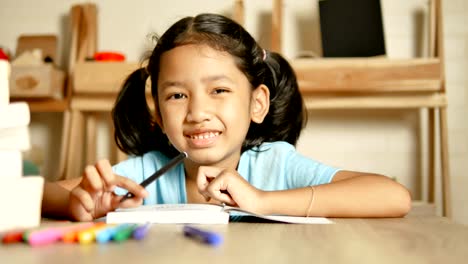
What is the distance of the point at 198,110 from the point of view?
3.28 feet

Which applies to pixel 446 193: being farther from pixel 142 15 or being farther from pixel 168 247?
pixel 168 247

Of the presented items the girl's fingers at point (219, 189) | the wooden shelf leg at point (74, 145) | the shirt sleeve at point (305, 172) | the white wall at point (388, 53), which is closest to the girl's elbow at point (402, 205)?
the shirt sleeve at point (305, 172)

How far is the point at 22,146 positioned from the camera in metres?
0.60

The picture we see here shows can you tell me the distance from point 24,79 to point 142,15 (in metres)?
0.62

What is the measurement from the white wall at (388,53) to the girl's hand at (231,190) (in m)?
1.69

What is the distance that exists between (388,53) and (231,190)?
1870 mm

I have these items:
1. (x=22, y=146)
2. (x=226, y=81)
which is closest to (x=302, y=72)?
(x=226, y=81)

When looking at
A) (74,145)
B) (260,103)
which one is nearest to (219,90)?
(260,103)

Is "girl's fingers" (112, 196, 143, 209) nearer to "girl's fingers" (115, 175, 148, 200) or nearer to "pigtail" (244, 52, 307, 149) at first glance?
"girl's fingers" (115, 175, 148, 200)

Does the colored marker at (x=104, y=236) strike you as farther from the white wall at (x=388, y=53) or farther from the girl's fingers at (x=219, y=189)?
the white wall at (x=388, y=53)

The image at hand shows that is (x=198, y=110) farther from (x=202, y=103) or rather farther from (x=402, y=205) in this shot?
(x=402, y=205)

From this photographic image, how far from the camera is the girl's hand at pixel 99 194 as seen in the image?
0.75 metres

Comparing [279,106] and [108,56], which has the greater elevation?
A: [108,56]

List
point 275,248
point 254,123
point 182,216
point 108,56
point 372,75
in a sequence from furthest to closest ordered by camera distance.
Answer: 1. point 108,56
2. point 372,75
3. point 254,123
4. point 182,216
5. point 275,248
